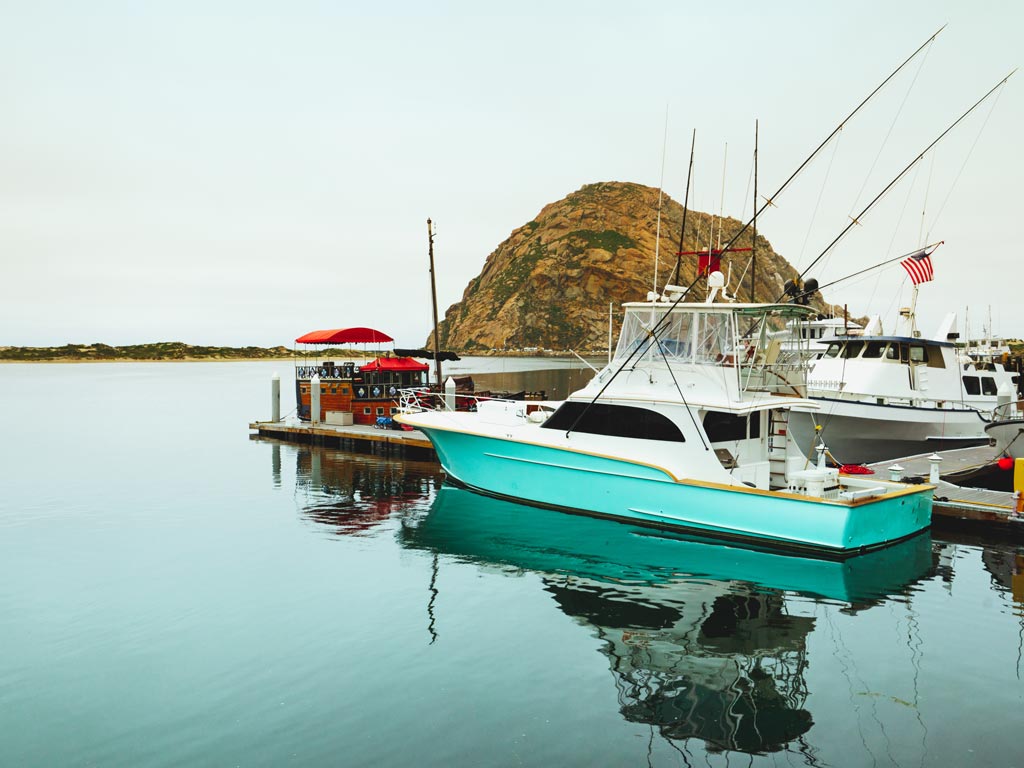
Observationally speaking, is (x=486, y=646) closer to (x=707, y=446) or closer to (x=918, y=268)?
(x=707, y=446)

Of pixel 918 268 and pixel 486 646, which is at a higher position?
pixel 918 268

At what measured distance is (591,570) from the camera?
42.1ft

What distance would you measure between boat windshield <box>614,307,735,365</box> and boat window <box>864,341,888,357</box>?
11615 mm

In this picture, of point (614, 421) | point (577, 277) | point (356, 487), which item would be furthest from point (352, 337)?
point (577, 277)

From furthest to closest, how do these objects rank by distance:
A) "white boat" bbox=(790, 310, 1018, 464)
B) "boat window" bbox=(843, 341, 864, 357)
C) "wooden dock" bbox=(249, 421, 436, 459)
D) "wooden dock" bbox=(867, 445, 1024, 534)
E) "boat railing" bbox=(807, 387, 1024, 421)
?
"wooden dock" bbox=(249, 421, 436, 459)
"boat window" bbox=(843, 341, 864, 357)
"boat railing" bbox=(807, 387, 1024, 421)
"white boat" bbox=(790, 310, 1018, 464)
"wooden dock" bbox=(867, 445, 1024, 534)

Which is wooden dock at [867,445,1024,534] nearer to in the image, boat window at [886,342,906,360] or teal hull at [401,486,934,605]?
teal hull at [401,486,934,605]

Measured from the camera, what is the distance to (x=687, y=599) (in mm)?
11359

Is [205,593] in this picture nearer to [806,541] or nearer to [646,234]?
[806,541]

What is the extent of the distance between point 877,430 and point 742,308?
1105 cm

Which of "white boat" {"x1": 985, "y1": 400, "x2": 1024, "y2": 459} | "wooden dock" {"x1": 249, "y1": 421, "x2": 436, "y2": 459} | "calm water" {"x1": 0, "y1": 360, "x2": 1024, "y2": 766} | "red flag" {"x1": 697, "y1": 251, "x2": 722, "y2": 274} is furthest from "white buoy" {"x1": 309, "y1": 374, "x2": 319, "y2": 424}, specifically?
"white boat" {"x1": 985, "y1": 400, "x2": 1024, "y2": 459}

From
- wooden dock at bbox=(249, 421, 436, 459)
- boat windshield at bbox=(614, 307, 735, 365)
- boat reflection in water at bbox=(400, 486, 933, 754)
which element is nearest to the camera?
boat reflection in water at bbox=(400, 486, 933, 754)

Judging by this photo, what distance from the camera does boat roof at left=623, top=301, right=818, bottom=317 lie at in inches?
541

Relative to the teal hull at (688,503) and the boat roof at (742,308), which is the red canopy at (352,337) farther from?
the boat roof at (742,308)

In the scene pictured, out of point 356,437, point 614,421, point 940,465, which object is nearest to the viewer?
point 614,421
